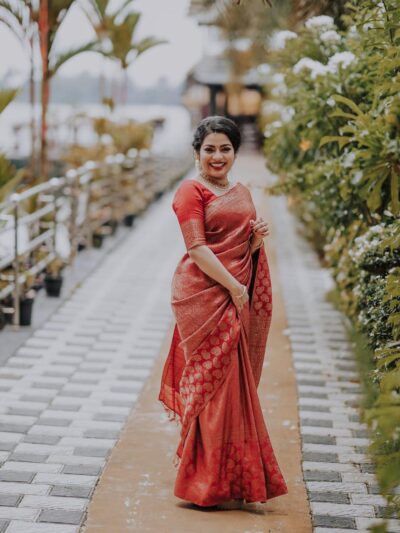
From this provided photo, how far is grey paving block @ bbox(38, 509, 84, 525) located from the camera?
12.1ft

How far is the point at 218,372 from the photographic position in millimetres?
3750

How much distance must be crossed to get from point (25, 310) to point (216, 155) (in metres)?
3.76

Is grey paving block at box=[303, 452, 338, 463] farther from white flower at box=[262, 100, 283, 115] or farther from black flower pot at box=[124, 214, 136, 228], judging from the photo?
black flower pot at box=[124, 214, 136, 228]

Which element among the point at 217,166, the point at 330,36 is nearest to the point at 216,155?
the point at 217,166

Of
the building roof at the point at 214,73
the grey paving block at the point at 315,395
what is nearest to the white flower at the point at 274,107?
the grey paving block at the point at 315,395

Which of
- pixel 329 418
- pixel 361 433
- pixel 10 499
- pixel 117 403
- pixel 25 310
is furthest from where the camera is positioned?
pixel 25 310

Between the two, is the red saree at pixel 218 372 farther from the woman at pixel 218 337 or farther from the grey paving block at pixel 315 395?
the grey paving block at pixel 315 395

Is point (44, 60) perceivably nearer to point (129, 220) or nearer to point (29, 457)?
point (129, 220)

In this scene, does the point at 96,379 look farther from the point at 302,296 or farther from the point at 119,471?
the point at 302,296

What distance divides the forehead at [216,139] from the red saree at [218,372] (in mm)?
184

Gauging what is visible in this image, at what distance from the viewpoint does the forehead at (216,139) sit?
3783mm

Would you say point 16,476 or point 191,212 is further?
point 16,476

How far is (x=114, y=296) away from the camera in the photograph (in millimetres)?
8578

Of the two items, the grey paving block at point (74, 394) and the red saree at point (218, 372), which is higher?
the red saree at point (218, 372)
